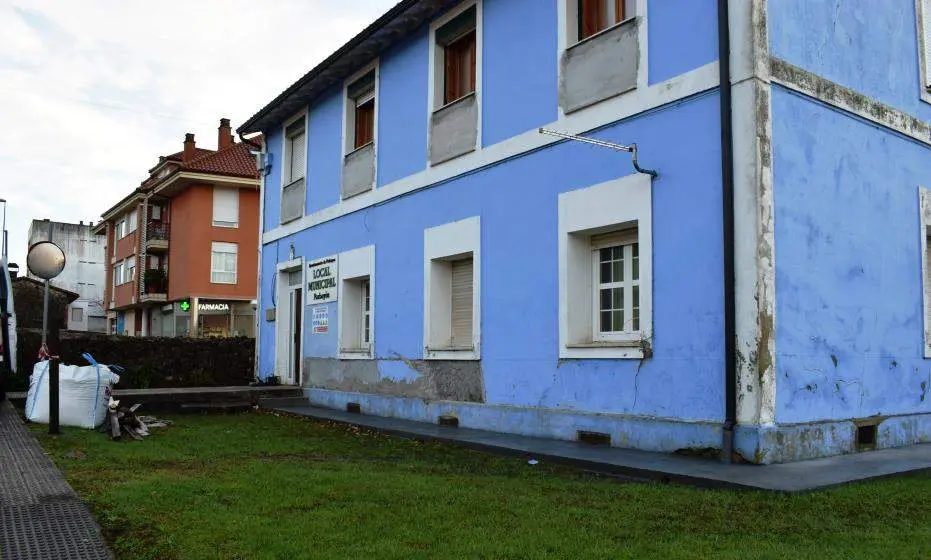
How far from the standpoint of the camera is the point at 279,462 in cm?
823

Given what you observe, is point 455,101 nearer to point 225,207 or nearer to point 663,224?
point 663,224

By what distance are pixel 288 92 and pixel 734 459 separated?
464 inches

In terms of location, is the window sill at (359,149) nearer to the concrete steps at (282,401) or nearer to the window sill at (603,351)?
the concrete steps at (282,401)

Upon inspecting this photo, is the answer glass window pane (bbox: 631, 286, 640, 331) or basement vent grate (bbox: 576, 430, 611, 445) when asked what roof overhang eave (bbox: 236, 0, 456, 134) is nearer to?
glass window pane (bbox: 631, 286, 640, 331)

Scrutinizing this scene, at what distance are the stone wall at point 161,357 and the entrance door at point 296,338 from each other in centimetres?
149

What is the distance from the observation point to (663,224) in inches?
339

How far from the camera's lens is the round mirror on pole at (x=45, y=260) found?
11375 mm

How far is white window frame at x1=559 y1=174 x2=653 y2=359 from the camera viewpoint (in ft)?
28.8

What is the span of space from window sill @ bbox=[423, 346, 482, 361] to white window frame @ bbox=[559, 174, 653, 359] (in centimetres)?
186

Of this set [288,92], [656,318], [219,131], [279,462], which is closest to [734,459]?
[656,318]

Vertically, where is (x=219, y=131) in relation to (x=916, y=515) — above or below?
above

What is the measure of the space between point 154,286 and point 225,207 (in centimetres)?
645

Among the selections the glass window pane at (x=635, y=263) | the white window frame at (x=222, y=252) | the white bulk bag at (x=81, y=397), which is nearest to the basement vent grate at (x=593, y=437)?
the glass window pane at (x=635, y=263)

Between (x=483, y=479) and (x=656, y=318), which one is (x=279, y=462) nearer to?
(x=483, y=479)
